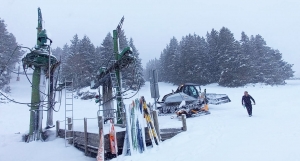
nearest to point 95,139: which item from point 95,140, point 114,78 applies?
point 95,140

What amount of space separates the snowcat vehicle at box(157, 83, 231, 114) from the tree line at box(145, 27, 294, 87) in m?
21.8

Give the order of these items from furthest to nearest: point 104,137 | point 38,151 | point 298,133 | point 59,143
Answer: point 59,143 → point 38,151 → point 104,137 → point 298,133

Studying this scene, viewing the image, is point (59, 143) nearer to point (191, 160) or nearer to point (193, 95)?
point (191, 160)

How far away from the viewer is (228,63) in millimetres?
38125

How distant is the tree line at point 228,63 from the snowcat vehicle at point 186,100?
21819 mm

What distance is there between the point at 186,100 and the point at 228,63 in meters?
26.1

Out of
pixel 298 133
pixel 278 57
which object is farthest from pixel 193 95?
pixel 278 57

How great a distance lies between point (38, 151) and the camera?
9688 millimetres

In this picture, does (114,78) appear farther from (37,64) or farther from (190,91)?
(190,91)

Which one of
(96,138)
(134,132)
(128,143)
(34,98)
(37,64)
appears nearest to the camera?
(128,143)

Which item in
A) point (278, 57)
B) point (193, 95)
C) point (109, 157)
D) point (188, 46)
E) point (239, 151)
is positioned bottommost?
point (109, 157)

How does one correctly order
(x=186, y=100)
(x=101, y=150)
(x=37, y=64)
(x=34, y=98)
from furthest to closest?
(x=186, y=100)
(x=34, y=98)
(x=37, y=64)
(x=101, y=150)

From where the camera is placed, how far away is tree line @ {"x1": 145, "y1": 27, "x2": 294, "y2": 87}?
3756cm

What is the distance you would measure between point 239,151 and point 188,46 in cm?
4301
